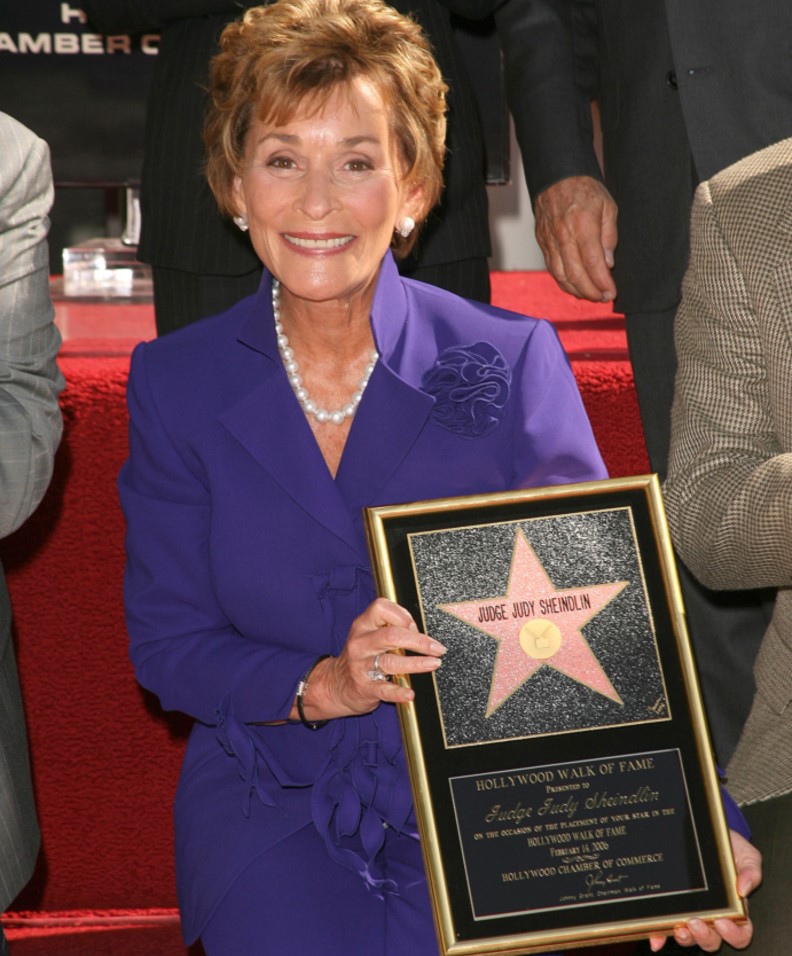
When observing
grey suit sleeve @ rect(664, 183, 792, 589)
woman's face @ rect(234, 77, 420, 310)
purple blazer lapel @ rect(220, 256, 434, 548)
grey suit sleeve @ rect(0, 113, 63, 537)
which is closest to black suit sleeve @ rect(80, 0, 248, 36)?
woman's face @ rect(234, 77, 420, 310)

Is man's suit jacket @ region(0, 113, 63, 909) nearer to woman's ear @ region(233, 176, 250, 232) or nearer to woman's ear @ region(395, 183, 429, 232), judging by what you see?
woman's ear @ region(233, 176, 250, 232)

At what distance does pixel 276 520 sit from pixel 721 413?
0.53 m

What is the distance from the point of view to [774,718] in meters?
1.56

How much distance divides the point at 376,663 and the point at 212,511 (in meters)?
0.35

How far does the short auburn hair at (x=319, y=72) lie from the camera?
165 centimetres

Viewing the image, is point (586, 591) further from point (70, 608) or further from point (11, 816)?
point (70, 608)

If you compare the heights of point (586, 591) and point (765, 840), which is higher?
point (586, 591)

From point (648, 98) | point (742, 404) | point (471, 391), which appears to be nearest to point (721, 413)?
point (742, 404)

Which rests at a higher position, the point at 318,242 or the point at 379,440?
the point at 318,242

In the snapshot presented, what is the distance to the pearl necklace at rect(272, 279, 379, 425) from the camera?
1704 mm

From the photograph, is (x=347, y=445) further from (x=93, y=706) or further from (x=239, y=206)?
(x=93, y=706)

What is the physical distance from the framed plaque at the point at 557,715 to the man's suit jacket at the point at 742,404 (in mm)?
216

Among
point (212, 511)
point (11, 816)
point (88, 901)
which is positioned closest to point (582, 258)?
point (212, 511)

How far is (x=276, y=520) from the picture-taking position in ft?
5.29
